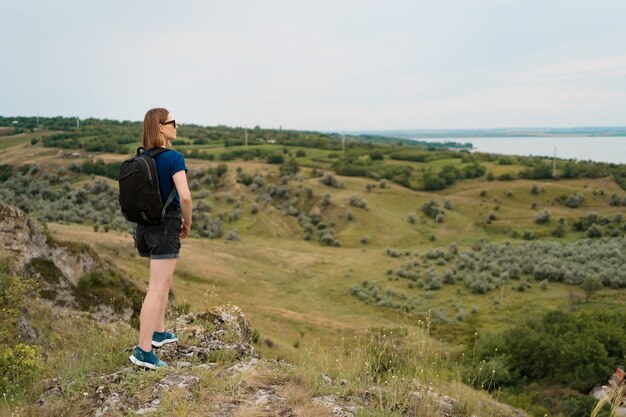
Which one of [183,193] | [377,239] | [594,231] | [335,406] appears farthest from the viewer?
[377,239]

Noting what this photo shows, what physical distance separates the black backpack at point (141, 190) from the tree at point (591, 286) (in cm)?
4451

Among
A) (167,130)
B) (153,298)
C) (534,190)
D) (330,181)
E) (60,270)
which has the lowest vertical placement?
(330,181)

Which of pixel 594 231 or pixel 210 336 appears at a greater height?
pixel 210 336

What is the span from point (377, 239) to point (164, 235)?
62397mm

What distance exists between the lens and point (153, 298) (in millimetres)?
5598

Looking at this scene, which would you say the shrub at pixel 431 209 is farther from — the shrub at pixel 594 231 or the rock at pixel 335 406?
the rock at pixel 335 406

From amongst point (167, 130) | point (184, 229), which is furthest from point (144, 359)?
point (167, 130)

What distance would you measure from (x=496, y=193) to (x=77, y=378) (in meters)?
81.3

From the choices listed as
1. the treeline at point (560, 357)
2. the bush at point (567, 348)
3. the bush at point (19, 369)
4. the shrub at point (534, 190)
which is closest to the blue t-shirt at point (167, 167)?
the bush at point (19, 369)

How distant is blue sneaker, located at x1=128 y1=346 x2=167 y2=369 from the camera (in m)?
5.57

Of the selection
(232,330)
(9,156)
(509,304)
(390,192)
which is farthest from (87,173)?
(232,330)

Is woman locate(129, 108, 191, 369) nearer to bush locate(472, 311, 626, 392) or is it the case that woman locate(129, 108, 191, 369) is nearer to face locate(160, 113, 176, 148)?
face locate(160, 113, 176, 148)

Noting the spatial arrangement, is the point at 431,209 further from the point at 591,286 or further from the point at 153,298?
the point at 153,298

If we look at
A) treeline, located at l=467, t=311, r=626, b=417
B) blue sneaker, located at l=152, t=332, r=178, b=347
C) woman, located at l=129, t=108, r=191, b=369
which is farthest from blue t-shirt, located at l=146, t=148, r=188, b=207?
treeline, located at l=467, t=311, r=626, b=417
